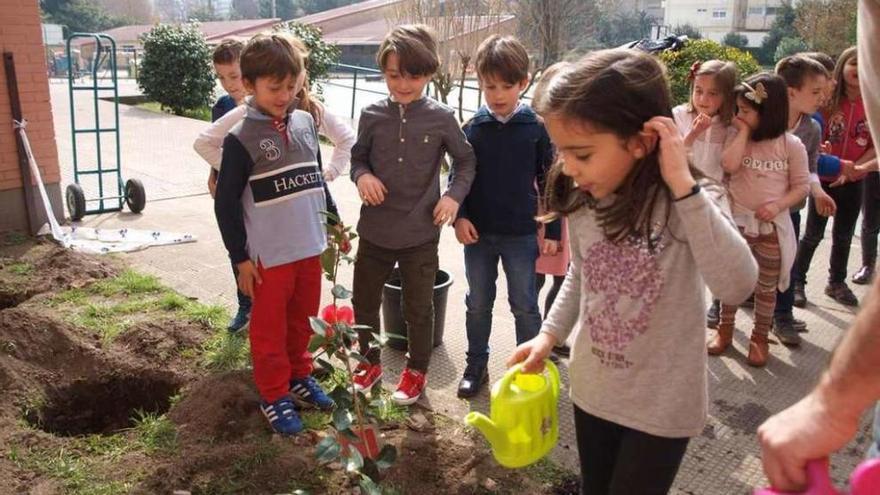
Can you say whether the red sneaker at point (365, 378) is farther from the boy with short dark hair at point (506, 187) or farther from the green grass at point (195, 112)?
the green grass at point (195, 112)

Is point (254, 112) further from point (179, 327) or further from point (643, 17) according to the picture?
point (643, 17)

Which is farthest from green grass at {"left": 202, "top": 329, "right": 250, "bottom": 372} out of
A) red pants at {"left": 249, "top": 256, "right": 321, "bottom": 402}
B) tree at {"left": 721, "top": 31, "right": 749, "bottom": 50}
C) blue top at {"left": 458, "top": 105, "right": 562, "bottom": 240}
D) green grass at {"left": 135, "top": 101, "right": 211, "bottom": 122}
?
tree at {"left": 721, "top": 31, "right": 749, "bottom": 50}

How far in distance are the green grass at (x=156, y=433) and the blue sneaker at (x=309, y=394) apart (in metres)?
0.53

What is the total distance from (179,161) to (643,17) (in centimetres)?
3954

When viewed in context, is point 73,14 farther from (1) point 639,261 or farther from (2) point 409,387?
(1) point 639,261

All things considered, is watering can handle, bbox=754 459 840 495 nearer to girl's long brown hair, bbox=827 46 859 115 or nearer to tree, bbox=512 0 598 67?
girl's long brown hair, bbox=827 46 859 115

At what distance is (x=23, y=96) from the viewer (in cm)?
599

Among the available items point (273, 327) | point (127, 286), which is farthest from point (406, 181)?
point (127, 286)

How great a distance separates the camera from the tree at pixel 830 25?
2045 cm

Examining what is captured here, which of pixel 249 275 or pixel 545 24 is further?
pixel 545 24

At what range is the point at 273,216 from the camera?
3107 millimetres

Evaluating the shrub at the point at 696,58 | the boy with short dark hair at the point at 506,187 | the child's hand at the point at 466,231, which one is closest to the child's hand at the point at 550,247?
the boy with short dark hair at the point at 506,187

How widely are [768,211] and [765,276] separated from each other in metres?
0.36

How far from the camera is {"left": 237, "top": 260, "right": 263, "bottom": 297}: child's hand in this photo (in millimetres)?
3088
